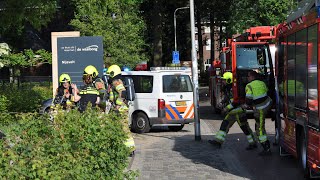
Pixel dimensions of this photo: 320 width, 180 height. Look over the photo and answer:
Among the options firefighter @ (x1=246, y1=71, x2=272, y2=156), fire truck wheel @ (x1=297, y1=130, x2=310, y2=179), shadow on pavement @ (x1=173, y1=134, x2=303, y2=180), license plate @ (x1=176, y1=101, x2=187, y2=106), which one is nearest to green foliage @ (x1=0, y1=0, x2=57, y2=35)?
license plate @ (x1=176, y1=101, x2=187, y2=106)

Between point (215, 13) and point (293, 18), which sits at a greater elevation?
point (215, 13)

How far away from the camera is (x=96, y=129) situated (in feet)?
19.1

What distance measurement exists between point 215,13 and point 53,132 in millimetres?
37352

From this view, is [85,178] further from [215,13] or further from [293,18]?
[215,13]

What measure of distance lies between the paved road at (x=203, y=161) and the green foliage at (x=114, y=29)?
14145 millimetres

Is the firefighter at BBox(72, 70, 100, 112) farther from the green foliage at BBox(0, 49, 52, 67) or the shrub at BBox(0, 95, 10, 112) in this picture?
the green foliage at BBox(0, 49, 52, 67)

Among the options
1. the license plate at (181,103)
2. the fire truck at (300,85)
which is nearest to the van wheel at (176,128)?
the license plate at (181,103)

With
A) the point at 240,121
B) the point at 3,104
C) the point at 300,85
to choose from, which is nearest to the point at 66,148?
the point at 300,85

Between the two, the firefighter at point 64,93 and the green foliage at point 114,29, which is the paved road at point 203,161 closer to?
the firefighter at point 64,93

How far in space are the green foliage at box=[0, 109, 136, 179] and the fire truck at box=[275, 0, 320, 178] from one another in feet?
9.59

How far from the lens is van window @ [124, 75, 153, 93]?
647 inches

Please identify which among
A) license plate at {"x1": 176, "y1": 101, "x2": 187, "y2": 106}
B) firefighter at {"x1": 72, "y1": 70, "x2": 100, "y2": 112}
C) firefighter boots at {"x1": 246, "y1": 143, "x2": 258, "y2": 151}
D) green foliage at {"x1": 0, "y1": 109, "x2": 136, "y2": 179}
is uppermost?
firefighter at {"x1": 72, "y1": 70, "x2": 100, "y2": 112}

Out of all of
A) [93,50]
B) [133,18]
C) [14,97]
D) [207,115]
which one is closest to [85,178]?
[93,50]

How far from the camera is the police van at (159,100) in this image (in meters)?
16.2
